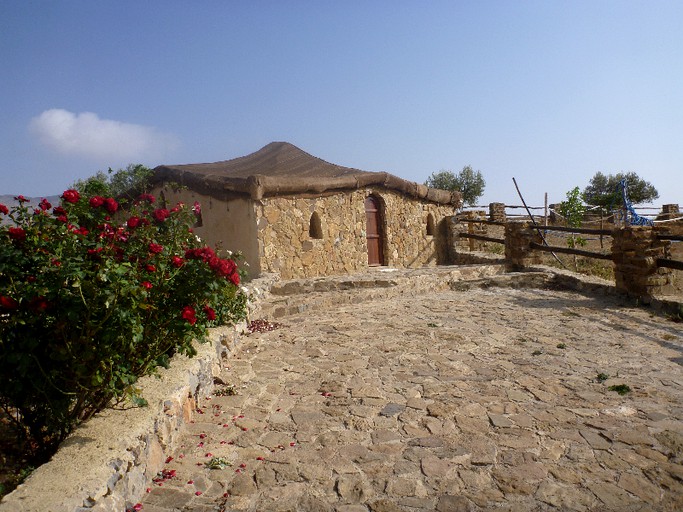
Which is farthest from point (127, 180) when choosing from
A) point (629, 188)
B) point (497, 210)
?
point (629, 188)

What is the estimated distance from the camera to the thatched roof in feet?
33.7

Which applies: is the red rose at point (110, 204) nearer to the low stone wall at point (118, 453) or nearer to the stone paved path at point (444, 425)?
the low stone wall at point (118, 453)

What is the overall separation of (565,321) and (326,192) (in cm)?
630

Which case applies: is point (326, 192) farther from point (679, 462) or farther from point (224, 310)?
point (679, 462)

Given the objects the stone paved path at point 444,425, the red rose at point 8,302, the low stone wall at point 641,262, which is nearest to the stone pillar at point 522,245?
the low stone wall at point 641,262

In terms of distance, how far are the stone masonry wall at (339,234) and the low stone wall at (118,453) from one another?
6444 millimetres

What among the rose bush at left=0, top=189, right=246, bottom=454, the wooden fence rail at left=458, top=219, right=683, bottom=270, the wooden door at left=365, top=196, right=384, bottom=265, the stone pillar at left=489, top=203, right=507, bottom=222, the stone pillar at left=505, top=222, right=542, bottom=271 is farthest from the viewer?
the stone pillar at left=489, top=203, right=507, bottom=222

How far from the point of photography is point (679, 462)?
9.89 feet

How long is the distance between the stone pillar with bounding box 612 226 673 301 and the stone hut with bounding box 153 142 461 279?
6007mm

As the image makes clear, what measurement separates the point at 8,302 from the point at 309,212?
8.87 meters

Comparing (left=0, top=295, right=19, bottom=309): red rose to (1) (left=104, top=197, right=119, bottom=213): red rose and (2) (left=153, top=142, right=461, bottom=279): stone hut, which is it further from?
(2) (left=153, top=142, right=461, bottom=279): stone hut

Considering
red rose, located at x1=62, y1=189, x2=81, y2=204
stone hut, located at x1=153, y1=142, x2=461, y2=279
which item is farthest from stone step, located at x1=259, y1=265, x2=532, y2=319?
red rose, located at x1=62, y1=189, x2=81, y2=204

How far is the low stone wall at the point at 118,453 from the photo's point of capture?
7.06 feet

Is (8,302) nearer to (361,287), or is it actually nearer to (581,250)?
(361,287)
